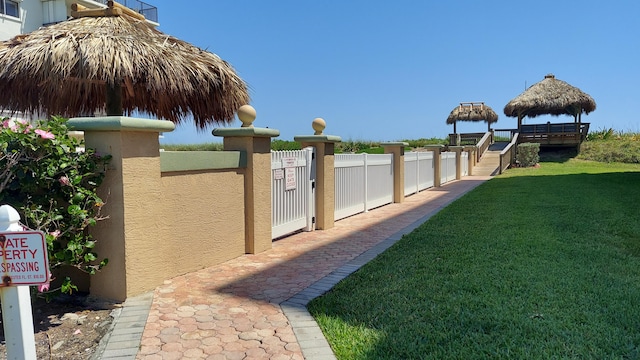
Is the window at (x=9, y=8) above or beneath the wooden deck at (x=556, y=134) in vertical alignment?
above

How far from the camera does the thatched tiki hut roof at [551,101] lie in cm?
3002

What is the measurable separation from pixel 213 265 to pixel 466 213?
5787mm

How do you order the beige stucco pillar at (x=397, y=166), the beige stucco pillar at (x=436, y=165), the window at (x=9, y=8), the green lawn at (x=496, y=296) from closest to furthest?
1. the green lawn at (x=496, y=296)
2. the beige stucco pillar at (x=397, y=166)
3. the beige stucco pillar at (x=436, y=165)
4. the window at (x=9, y=8)

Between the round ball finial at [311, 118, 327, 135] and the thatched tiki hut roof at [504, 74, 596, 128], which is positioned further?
the thatched tiki hut roof at [504, 74, 596, 128]

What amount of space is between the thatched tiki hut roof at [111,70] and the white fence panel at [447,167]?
41.7ft

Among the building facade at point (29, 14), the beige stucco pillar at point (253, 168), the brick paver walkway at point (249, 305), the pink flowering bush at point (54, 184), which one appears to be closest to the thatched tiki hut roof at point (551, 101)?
the building facade at point (29, 14)

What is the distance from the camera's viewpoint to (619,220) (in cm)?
795

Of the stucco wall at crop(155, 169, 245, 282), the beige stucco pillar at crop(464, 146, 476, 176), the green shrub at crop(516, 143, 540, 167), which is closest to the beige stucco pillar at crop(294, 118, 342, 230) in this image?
the stucco wall at crop(155, 169, 245, 282)

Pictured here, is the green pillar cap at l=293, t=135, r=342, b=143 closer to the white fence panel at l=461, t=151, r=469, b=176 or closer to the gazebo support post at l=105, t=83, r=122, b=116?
the gazebo support post at l=105, t=83, r=122, b=116

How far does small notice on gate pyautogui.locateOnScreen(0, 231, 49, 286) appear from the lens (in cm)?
214

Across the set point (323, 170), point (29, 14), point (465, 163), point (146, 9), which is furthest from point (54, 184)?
point (146, 9)

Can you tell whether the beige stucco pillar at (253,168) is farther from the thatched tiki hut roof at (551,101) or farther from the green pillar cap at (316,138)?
the thatched tiki hut roof at (551,101)

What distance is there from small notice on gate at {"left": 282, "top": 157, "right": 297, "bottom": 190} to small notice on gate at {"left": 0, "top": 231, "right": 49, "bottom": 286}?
5215mm

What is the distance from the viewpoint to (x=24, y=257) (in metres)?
2.16
